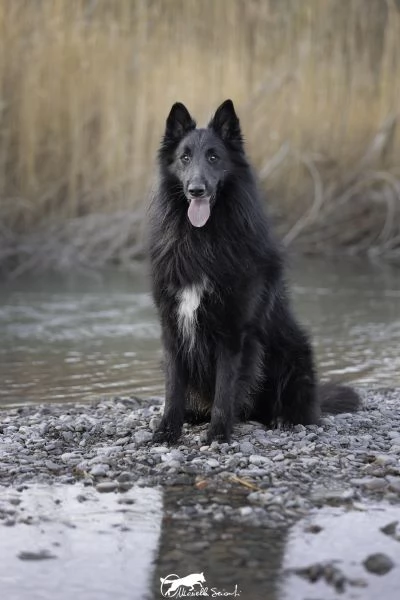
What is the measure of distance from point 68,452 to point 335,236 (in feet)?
38.1

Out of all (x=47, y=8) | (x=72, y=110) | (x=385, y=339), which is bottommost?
(x=385, y=339)

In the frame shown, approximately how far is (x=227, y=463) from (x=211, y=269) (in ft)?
3.36

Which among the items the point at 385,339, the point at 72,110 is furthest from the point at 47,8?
the point at 385,339

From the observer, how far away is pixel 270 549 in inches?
127

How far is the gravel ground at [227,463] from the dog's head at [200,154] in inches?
46.3

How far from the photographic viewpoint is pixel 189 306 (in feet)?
15.1

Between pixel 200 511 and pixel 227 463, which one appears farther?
pixel 227 463

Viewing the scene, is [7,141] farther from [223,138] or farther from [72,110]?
[223,138]

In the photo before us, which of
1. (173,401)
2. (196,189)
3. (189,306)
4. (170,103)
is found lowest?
(173,401)

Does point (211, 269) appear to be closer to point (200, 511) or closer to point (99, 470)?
point (99, 470)

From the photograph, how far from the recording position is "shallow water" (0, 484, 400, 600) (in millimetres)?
2943

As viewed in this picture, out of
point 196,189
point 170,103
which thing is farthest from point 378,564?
point 170,103
